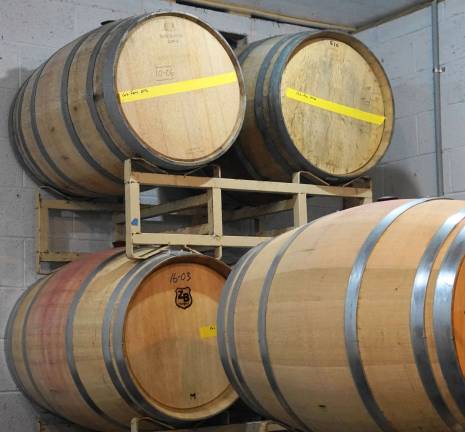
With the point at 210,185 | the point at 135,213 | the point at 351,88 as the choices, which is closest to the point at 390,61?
the point at 351,88

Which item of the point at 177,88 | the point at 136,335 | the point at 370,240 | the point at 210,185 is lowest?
the point at 136,335

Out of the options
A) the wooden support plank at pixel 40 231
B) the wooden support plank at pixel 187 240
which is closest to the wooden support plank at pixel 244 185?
the wooden support plank at pixel 187 240

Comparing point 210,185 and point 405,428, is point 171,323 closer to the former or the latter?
point 210,185

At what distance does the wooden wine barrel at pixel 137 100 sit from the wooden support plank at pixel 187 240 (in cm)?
32

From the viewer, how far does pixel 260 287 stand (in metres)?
3.28

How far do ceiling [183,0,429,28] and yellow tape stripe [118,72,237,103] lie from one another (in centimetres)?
147

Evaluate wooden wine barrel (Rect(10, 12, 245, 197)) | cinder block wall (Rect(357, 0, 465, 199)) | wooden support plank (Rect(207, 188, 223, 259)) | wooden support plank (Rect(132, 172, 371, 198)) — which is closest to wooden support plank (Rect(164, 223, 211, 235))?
wooden support plank (Rect(207, 188, 223, 259))

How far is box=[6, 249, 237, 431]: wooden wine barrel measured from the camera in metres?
4.06

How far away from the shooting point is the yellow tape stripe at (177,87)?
4285 mm

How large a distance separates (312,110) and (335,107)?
18 centimetres

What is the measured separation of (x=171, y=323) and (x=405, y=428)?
1.61m

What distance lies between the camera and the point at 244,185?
4.68m

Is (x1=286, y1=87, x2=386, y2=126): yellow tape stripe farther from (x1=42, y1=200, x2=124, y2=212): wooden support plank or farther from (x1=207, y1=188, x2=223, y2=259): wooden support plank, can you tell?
(x1=42, y1=200, x2=124, y2=212): wooden support plank

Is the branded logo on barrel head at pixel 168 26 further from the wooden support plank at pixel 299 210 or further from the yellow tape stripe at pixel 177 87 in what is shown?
the wooden support plank at pixel 299 210
